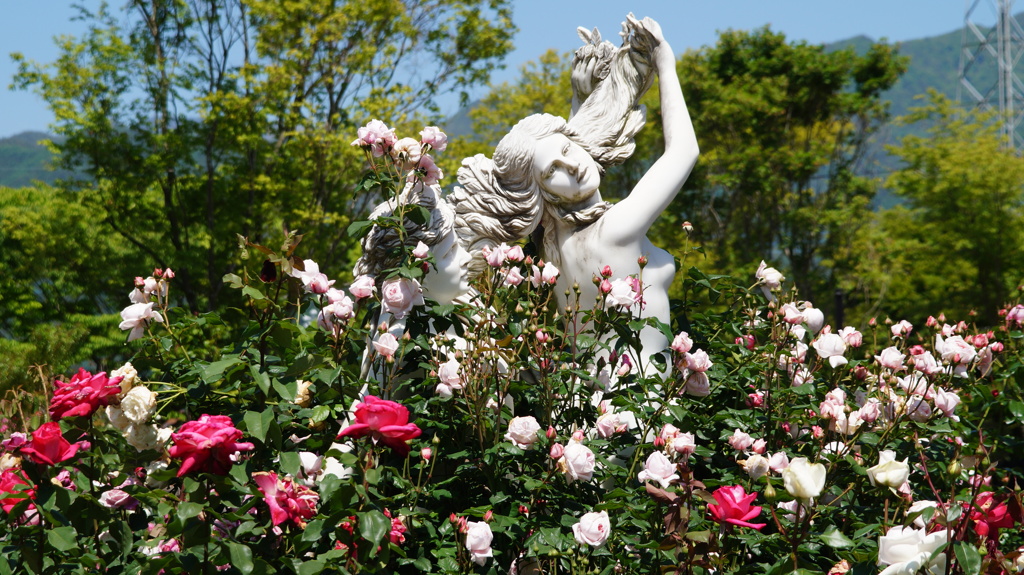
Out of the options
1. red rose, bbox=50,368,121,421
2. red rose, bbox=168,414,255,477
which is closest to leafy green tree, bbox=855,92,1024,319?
red rose, bbox=168,414,255,477

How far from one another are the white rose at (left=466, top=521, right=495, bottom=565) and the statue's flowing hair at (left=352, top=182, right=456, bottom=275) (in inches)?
40.8

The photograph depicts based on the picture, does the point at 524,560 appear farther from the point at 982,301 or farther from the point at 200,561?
the point at 982,301

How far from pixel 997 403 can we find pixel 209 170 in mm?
10926

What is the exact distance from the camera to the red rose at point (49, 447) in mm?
2076

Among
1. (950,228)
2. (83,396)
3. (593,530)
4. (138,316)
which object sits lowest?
(83,396)

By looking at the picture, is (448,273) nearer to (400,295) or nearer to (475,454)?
(400,295)

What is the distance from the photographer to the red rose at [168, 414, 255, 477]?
2006mm

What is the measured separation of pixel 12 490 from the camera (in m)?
2.37

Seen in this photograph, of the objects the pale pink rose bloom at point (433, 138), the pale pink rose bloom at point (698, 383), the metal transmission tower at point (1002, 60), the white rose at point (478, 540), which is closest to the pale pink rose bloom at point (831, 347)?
the pale pink rose bloom at point (698, 383)

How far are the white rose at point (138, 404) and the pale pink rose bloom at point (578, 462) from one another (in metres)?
1.08

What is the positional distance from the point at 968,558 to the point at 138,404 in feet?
6.48

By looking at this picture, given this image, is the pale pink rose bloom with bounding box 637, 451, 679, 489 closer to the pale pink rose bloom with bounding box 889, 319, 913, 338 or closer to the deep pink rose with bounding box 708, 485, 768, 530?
the deep pink rose with bounding box 708, 485, 768, 530

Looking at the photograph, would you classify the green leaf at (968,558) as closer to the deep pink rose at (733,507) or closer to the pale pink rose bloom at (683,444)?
the deep pink rose at (733,507)

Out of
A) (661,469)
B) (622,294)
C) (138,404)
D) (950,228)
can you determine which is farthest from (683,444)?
(950,228)
